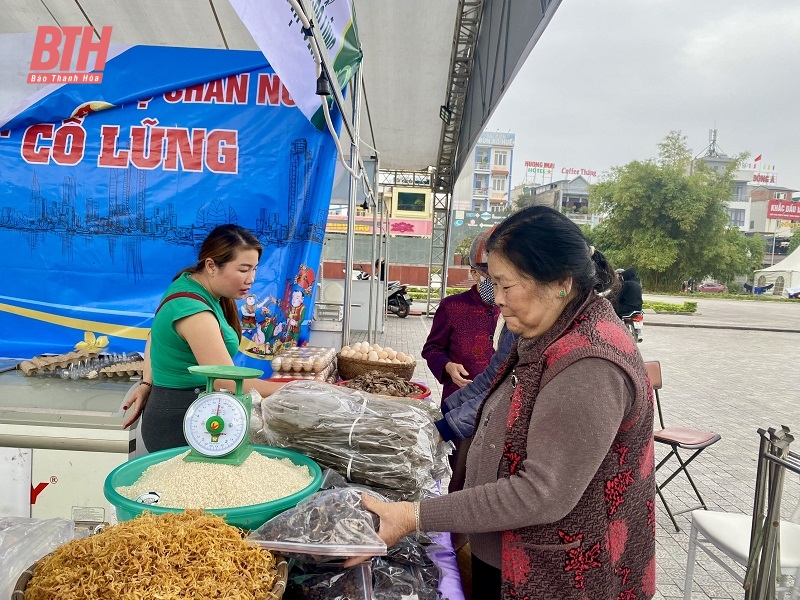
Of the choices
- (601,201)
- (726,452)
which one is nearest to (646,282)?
(601,201)

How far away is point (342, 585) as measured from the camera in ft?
3.49

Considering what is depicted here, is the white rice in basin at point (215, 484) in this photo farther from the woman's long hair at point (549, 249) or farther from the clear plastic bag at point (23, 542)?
the woman's long hair at point (549, 249)

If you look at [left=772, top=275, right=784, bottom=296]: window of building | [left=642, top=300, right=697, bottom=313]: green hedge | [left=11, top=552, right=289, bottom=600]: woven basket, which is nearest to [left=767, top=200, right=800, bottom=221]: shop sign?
[left=772, top=275, right=784, bottom=296]: window of building

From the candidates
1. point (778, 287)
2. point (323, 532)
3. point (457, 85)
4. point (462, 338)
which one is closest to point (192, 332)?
point (323, 532)

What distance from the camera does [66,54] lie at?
11.4ft

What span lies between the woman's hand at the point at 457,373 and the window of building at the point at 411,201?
24.9 metres

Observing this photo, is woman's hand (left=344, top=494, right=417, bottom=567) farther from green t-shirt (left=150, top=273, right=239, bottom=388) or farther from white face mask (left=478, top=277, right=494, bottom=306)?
white face mask (left=478, top=277, right=494, bottom=306)

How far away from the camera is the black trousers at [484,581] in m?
1.31

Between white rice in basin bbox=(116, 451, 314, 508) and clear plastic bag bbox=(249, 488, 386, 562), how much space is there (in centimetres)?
10

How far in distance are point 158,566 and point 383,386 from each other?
178cm

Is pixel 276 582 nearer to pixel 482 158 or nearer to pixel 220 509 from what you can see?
Answer: pixel 220 509

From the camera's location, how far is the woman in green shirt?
184cm

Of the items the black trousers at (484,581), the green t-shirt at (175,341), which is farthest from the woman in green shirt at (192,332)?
the black trousers at (484,581)

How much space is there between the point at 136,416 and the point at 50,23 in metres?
3.56
